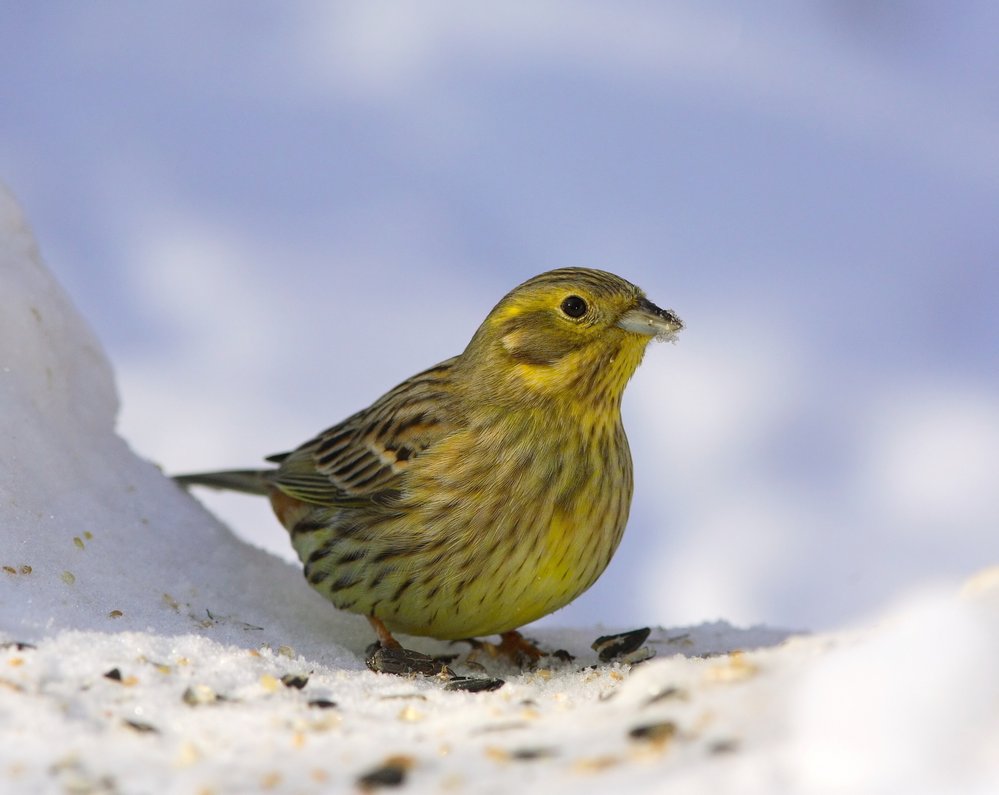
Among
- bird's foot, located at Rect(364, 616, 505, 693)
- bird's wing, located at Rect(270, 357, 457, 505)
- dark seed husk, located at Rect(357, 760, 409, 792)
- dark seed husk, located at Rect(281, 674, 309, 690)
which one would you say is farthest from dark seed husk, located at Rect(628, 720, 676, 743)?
bird's wing, located at Rect(270, 357, 457, 505)

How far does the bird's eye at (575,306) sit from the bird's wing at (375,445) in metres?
0.55

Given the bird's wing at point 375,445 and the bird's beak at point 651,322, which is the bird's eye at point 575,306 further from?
the bird's wing at point 375,445

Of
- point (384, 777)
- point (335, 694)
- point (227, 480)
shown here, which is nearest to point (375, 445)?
point (227, 480)

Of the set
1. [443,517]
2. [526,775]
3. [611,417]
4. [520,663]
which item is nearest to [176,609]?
[443,517]

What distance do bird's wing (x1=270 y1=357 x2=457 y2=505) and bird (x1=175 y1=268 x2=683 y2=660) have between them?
0.01 metres

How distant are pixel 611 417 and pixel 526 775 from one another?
199 cm

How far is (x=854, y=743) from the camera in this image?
1.99 metres

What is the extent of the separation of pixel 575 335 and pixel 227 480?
213 cm

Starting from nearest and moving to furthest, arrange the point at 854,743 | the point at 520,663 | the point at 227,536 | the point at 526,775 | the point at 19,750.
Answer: the point at 854,743
the point at 526,775
the point at 19,750
the point at 520,663
the point at 227,536

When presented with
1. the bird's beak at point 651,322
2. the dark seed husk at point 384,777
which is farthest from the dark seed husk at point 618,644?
the dark seed husk at point 384,777

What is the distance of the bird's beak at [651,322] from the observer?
3.85m

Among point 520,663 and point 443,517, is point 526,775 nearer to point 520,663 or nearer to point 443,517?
point 443,517

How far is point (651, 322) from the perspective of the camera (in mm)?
3854

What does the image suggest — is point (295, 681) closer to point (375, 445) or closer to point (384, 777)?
point (384, 777)
